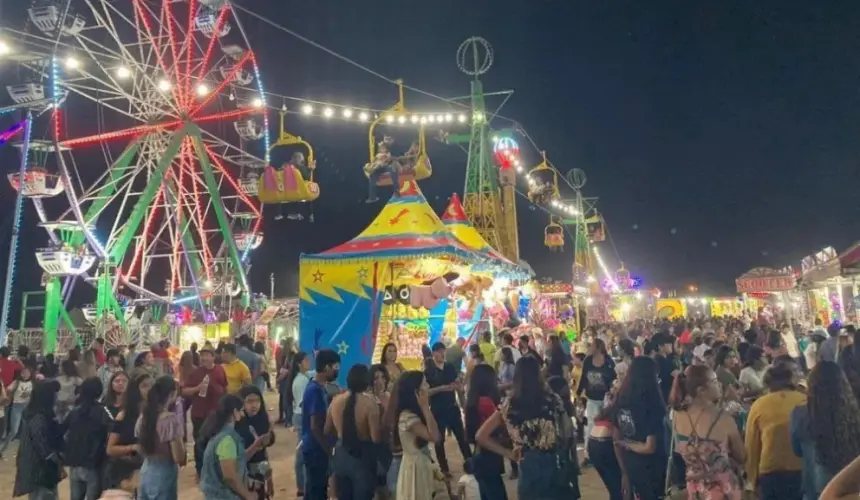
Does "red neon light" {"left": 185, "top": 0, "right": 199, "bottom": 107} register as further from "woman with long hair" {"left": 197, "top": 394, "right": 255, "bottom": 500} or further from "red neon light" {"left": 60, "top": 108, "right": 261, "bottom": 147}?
"woman with long hair" {"left": 197, "top": 394, "right": 255, "bottom": 500}

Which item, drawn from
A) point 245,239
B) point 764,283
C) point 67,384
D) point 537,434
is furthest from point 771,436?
point 245,239

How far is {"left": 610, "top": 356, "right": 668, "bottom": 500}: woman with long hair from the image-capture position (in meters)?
3.58

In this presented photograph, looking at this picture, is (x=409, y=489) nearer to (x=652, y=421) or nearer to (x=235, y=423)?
(x=235, y=423)

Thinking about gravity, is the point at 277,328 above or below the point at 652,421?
above

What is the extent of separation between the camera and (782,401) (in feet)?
11.2

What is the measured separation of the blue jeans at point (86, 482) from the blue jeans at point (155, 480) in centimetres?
62

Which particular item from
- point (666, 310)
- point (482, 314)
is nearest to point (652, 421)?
point (482, 314)

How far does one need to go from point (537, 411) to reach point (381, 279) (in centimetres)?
730

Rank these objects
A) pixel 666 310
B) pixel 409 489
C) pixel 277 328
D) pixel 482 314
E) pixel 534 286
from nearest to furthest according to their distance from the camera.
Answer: pixel 409 489 → pixel 482 314 → pixel 534 286 → pixel 277 328 → pixel 666 310

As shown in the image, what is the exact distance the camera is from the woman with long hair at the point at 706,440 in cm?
283

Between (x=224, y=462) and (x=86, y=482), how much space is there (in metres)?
1.36

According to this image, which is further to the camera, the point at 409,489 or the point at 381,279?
the point at 381,279

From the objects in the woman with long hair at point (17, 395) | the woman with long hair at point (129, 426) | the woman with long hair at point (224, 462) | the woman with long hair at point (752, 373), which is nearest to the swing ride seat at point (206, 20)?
the woman with long hair at point (17, 395)

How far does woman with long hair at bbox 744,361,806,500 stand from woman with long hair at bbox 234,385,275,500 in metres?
2.87
